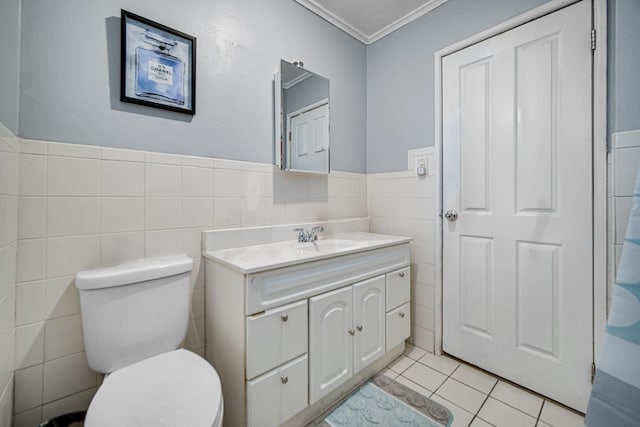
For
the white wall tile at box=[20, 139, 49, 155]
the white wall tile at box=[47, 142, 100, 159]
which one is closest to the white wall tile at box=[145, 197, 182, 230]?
the white wall tile at box=[47, 142, 100, 159]

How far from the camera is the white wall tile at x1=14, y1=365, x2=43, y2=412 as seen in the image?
966 mm

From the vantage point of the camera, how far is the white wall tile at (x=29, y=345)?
3.18ft

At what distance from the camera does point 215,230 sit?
1.39m

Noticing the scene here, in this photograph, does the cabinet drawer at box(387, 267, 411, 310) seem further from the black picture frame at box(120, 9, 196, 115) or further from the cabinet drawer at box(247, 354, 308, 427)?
the black picture frame at box(120, 9, 196, 115)

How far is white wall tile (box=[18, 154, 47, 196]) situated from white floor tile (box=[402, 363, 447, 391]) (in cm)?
201

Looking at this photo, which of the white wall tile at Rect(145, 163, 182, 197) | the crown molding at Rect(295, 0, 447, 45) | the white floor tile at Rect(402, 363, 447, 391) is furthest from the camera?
the crown molding at Rect(295, 0, 447, 45)

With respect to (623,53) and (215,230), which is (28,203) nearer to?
(215,230)

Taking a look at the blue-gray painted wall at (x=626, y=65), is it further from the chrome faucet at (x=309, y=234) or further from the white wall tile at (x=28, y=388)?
the white wall tile at (x=28, y=388)

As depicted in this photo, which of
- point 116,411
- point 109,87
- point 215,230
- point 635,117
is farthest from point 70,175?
point 635,117

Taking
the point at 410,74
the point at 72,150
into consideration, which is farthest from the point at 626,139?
the point at 72,150

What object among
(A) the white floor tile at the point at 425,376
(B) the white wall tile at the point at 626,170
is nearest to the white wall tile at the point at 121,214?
(A) the white floor tile at the point at 425,376


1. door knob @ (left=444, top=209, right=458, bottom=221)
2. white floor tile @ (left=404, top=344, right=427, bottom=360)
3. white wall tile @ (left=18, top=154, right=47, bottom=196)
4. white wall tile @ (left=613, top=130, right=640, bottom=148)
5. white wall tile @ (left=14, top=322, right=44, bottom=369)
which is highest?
white wall tile @ (left=613, top=130, right=640, bottom=148)

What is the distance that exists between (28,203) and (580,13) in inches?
99.5

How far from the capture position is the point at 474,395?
1.46m
